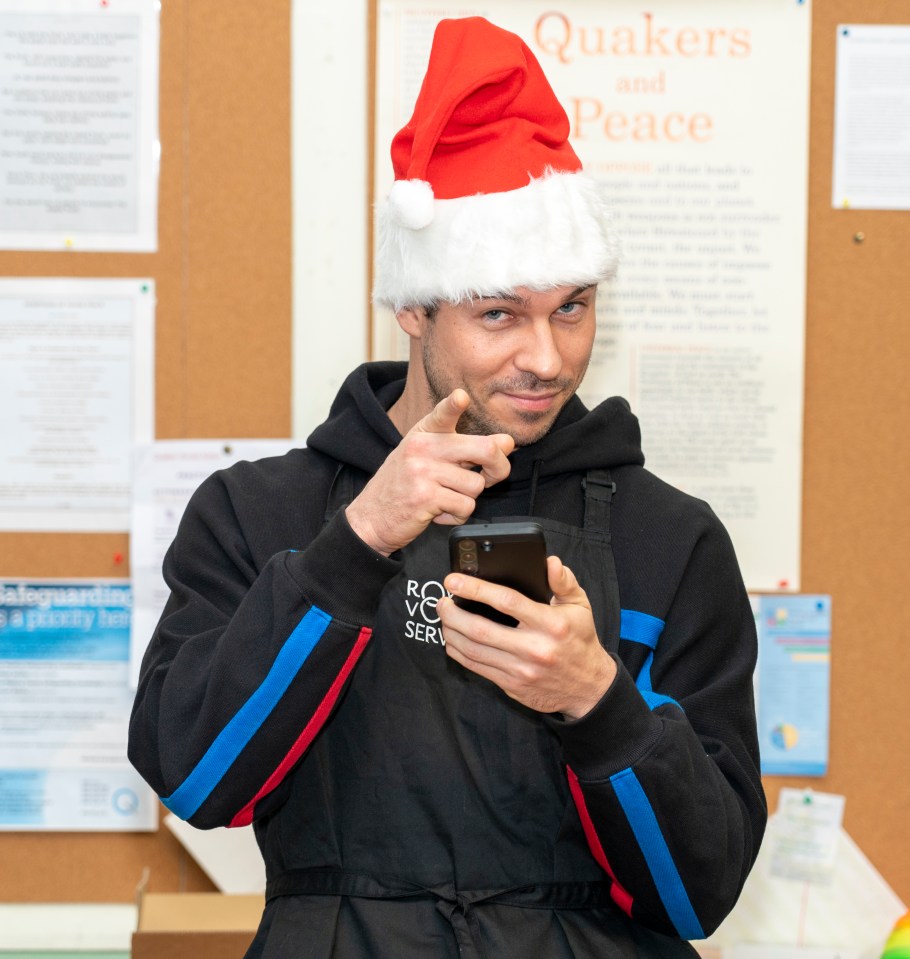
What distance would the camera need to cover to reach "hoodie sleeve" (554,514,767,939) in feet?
3.34

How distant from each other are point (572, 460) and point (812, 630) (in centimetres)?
86

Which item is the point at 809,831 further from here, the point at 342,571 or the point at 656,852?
the point at 342,571

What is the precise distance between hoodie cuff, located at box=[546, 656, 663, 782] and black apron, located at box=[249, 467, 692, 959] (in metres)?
0.13

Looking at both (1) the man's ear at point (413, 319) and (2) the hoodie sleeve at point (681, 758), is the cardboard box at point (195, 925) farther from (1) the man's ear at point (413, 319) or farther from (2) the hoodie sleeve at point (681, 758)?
(1) the man's ear at point (413, 319)

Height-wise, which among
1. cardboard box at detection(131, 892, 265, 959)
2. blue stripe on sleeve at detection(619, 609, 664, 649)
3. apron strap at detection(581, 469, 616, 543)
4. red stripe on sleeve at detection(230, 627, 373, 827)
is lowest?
cardboard box at detection(131, 892, 265, 959)

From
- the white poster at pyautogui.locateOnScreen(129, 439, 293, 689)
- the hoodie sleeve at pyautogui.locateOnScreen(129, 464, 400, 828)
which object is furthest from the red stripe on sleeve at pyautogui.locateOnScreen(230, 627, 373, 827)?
the white poster at pyautogui.locateOnScreen(129, 439, 293, 689)

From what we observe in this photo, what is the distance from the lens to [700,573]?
1229 mm

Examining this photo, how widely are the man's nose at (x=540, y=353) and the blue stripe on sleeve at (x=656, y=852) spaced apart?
0.41m

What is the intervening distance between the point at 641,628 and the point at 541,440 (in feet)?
0.78

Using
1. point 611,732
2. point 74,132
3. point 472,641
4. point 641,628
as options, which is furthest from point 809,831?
point 74,132

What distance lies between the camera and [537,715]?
1.15 metres

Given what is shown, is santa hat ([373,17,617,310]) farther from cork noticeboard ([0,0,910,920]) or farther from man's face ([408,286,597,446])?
cork noticeboard ([0,0,910,920])

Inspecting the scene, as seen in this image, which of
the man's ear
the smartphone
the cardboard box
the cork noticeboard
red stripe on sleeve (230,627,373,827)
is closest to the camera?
the smartphone

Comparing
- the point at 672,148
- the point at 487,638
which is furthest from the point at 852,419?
the point at 487,638
